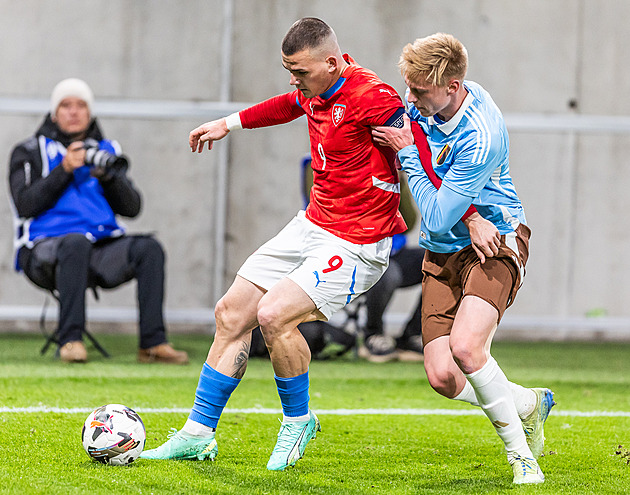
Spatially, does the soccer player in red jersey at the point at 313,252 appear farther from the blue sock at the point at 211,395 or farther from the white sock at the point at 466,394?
the white sock at the point at 466,394

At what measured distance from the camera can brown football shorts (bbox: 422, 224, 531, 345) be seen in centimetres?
310

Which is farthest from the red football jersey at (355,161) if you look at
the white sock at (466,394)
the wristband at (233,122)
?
the white sock at (466,394)

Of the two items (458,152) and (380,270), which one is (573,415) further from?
(458,152)

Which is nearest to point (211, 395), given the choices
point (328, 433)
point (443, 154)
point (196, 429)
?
point (196, 429)

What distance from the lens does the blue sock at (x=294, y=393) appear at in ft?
10.6

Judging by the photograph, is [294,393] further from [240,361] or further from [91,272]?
[91,272]

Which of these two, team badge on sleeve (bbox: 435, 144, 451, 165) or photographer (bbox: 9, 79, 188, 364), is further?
photographer (bbox: 9, 79, 188, 364)

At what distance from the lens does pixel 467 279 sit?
3.17 metres

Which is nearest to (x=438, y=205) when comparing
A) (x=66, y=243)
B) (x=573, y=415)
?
(x=573, y=415)

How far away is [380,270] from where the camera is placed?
341 cm

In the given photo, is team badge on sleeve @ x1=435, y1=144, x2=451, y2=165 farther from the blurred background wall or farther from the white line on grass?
the blurred background wall

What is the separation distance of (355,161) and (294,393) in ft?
3.11

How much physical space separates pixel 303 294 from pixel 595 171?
6.14 m

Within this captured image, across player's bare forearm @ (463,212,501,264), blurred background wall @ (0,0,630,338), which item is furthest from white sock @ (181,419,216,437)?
blurred background wall @ (0,0,630,338)
